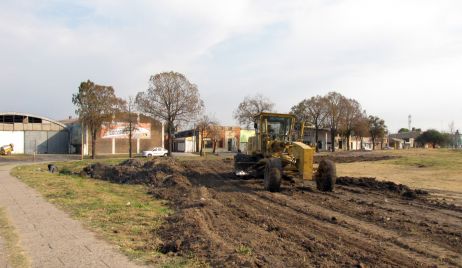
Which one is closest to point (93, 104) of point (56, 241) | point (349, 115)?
point (56, 241)

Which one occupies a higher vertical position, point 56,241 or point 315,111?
point 315,111

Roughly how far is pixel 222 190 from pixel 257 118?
13.4 ft

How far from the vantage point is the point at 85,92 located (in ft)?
170

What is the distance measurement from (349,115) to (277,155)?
226ft

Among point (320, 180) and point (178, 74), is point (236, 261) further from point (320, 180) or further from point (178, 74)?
point (178, 74)

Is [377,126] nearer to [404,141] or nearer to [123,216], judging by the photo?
[404,141]

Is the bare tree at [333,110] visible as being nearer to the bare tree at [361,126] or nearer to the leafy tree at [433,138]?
the bare tree at [361,126]

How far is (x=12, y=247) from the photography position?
7.77 m

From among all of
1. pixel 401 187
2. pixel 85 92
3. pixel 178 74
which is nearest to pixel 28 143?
pixel 85 92

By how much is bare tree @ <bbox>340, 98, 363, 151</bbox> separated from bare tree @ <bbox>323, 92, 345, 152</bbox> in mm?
805

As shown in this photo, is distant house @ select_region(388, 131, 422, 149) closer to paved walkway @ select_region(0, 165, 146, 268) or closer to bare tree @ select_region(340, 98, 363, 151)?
bare tree @ select_region(340, 98, 363, 151)

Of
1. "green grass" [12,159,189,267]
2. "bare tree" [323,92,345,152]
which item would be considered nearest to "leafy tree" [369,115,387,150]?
"bare tree" [323,92,345,152]

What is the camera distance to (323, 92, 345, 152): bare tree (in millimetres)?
79812

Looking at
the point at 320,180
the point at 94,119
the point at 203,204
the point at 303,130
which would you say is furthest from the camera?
the point at 94,119
